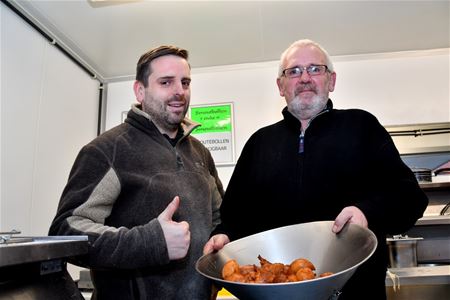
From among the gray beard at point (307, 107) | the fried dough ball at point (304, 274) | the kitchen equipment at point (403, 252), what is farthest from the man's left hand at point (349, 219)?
the kitchen equipment at point (403, 252)

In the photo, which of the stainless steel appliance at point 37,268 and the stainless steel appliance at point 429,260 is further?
the stainless steel appliance at point 429,260

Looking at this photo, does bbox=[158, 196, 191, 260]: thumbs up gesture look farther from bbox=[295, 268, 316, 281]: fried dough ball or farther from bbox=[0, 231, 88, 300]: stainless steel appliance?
bbox=[295, 268, 316, 281]: fried dough ball

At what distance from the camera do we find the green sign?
2.71 meters

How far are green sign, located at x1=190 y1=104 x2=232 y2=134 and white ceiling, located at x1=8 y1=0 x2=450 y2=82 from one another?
0.37m

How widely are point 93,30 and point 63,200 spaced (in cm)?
149

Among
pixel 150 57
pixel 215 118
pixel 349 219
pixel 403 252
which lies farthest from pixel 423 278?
pixel 215 118

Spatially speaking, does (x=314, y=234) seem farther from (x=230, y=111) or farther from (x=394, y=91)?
(x=394, y=91)

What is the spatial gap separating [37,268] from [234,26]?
1.85 meters

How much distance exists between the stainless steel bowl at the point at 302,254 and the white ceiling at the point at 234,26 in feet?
5.03

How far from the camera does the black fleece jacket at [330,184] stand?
3.03 ft

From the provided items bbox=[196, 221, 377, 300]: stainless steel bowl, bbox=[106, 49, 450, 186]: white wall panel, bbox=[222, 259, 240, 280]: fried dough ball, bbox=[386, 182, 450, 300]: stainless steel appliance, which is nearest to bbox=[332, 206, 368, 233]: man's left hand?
bbox=[196, 221, 377, 300]: stainless steel bowl

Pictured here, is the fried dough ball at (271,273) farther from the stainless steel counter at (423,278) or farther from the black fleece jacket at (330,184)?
the stainless steel counter at (423,278)

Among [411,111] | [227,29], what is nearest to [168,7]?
[227,29]

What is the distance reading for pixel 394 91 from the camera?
8.39ft
